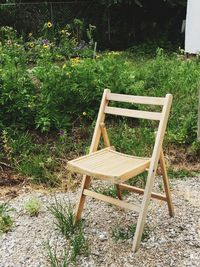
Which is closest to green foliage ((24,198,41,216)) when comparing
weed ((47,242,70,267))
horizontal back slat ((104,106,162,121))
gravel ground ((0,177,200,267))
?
gravel ground ((0,177,200,267))

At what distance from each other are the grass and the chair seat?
18.2 inches

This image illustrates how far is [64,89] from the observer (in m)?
5.59

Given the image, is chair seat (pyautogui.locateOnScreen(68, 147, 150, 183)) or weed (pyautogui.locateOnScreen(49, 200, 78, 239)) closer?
chair seat (pyautogui.locateOnScreen(68, 147, 150, 183))

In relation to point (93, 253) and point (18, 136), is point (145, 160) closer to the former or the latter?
point (93, 253)

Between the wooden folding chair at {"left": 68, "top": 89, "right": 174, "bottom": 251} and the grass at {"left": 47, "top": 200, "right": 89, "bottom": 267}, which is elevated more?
the wooden folding chair at {"left": 68, "top": 89, "right": 174, "bottom": 251}

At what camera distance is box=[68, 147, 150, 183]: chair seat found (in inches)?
126

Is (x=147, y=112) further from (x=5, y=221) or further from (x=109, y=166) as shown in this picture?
(x=5, y=221)

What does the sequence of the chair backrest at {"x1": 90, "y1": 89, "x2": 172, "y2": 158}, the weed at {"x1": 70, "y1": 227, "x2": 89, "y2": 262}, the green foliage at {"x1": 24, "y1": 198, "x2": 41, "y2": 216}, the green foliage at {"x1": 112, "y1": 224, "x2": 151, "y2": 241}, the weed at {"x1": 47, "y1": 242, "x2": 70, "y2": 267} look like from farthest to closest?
the green foliage at {"x1": 24, "y1": 198, "x2": 41, "y2": 216}, the green foliage at {"x1": 112, "y1": 224, "x2": 151, "y2": 241}, the chair backrest at {"x1": 90, "y1": 89, "x2": 172, "y2": 158}, the weed at {"x1": 70, "y1": 227, "x2": 89, "y2": 262}, the weed at {"x1": 47, "y1": 242, "x2": 70, "y2": 267}

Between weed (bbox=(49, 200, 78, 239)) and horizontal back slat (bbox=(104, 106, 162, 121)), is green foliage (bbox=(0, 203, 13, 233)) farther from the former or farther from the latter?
horizontal back slat (bbox=(104, 106, 162, 121))

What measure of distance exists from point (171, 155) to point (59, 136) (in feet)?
4.50

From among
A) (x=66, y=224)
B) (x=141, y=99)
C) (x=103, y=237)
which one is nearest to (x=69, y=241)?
(x=66, y=224)

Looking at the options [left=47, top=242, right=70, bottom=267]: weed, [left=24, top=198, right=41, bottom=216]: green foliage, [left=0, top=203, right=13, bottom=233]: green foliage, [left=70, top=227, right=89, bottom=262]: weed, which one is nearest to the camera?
[left=47, top=242, right=70, bottom=267]: weed

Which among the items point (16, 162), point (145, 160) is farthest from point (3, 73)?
point (145, 160)

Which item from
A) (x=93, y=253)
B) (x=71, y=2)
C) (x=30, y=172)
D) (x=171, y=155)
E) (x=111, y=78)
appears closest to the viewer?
(x=93, y=253)
